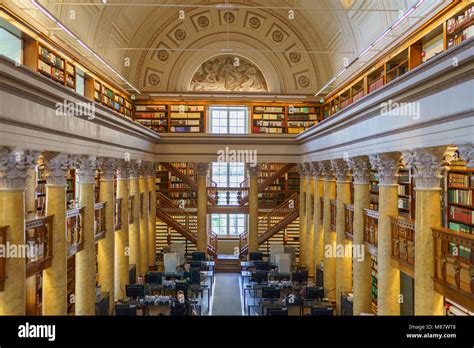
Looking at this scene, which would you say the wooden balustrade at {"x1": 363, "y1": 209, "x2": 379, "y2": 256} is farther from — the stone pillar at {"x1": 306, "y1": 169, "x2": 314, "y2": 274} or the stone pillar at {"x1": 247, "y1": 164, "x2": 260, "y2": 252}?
the stone pillar at {"x1": 247, "y1": 164, "x2": 260, "y2": 252}

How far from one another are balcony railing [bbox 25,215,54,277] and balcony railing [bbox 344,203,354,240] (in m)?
7.33

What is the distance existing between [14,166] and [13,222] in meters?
0.78

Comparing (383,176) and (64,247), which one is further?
(383,176)

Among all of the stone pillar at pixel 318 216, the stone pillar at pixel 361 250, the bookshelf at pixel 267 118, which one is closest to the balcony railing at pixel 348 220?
the stone pillar at pixel 361 250

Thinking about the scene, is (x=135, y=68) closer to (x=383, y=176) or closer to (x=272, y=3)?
(x=272, y=3)

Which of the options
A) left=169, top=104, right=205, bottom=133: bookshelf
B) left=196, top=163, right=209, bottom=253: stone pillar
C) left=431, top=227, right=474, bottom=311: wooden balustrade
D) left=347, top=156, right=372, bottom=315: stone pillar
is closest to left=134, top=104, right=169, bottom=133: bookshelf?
left=169, top=104, right=205, bottom=133: bookshelf

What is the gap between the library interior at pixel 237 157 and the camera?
6.05 meters

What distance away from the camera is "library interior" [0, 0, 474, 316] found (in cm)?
605

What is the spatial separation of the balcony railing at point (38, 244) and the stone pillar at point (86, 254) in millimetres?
1889

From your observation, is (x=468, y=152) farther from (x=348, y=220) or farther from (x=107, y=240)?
(x=107, y=240)

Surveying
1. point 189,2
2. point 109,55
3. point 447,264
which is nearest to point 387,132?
point 447,264

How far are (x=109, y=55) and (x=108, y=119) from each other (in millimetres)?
6581

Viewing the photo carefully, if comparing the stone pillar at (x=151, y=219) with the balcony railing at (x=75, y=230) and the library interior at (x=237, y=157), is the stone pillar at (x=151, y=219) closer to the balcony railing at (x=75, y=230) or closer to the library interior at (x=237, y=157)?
the library interior at (x=237, y=157)

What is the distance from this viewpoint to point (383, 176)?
8.35 m
